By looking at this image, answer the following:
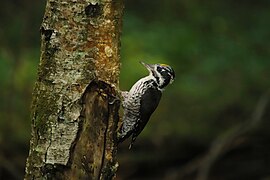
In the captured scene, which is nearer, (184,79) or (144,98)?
(144,98)

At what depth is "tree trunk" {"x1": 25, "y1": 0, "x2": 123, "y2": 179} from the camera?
10.6 feet

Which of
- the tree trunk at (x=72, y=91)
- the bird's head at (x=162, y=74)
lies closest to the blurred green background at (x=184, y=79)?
the bird's head at (x=162, y=74)

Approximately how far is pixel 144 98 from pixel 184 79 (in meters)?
3.09

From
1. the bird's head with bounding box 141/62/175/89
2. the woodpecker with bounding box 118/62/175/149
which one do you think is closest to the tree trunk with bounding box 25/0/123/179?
the woodpecker with bounding box 118/62/175/149

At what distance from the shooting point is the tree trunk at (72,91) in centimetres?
322

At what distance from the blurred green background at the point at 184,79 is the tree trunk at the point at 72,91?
12.2 ft

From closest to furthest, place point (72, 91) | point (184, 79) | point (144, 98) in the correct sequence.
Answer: point (72, 91) < point (144, 98) < point (184, 79)

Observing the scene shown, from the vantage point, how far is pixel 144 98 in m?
4.65

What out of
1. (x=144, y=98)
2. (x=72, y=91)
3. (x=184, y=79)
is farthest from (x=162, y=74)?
(x=184, y=79)

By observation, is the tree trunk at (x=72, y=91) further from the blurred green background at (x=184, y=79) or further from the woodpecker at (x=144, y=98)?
the blurred green background at (x=184, y=79)

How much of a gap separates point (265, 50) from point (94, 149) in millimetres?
4250

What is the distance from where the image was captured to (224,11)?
8.10 metres

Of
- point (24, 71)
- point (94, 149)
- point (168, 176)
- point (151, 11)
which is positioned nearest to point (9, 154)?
point (24, 71)

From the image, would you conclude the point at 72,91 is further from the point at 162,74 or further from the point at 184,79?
the point at 184,79
